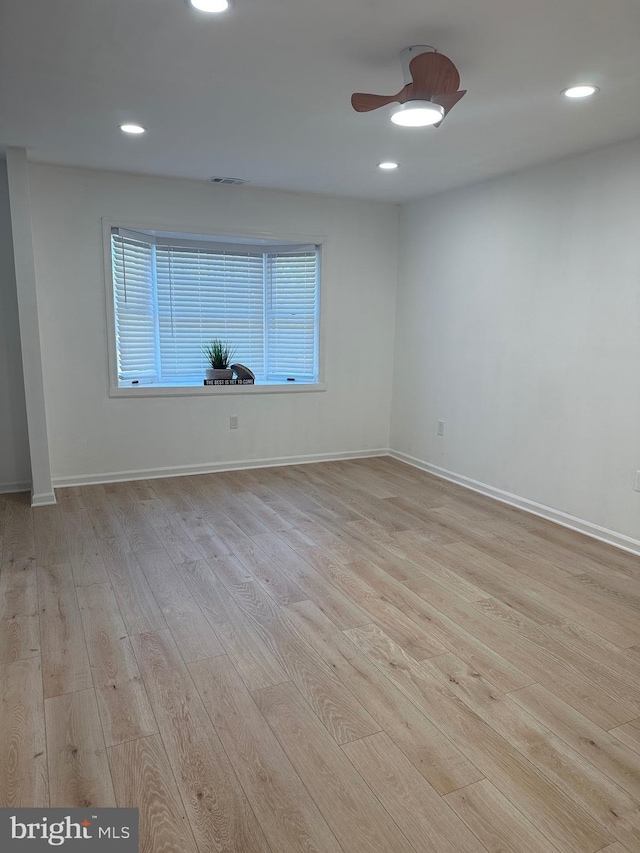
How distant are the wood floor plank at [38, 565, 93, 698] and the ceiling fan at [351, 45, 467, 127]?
2.53 meters

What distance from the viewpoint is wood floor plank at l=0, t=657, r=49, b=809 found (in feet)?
5.21

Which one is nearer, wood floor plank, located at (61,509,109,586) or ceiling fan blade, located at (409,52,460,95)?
ceiling fan blade, located at (409,52,460,95)

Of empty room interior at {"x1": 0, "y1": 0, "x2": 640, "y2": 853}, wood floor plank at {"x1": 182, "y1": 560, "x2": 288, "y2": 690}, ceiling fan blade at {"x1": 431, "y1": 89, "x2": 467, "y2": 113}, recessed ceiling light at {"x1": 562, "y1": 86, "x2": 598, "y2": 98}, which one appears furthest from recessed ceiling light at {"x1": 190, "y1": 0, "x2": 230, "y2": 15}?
wood floor plank at {"x1": 182, "y1": 560, "x2": 288, "y2": 690}

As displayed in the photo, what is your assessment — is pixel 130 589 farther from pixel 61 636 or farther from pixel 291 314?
pixel 291 314

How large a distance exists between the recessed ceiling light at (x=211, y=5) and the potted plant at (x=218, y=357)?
3274 mm

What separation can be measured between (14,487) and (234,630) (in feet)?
9.39

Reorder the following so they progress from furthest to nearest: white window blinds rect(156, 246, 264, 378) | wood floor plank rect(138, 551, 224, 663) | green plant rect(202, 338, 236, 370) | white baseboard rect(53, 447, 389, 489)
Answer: green plant rect(202, 338, 236, 370) < white window blinds rect(156, 246, 264, 378) < white baseboard rect(53, 447, 389, 489) < wood floor plank rect(138, 551, 224, 663)

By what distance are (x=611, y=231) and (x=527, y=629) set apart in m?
2.47

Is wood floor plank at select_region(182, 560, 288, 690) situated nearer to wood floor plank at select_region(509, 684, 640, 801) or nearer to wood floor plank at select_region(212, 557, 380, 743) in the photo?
wood floor plank at select_region(212, 557, 380, 743)

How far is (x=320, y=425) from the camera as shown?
5.44 metres

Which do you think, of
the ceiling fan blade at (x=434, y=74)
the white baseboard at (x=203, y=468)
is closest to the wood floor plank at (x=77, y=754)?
the ceiling fan blade at (x=434, y=74)

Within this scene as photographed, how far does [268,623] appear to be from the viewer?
2.54m

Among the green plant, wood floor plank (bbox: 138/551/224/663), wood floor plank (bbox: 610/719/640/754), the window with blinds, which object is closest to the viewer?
wood floor plank (bbox: 610/719/640/754)

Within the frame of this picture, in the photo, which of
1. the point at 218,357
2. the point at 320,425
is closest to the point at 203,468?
the point at 218,357
